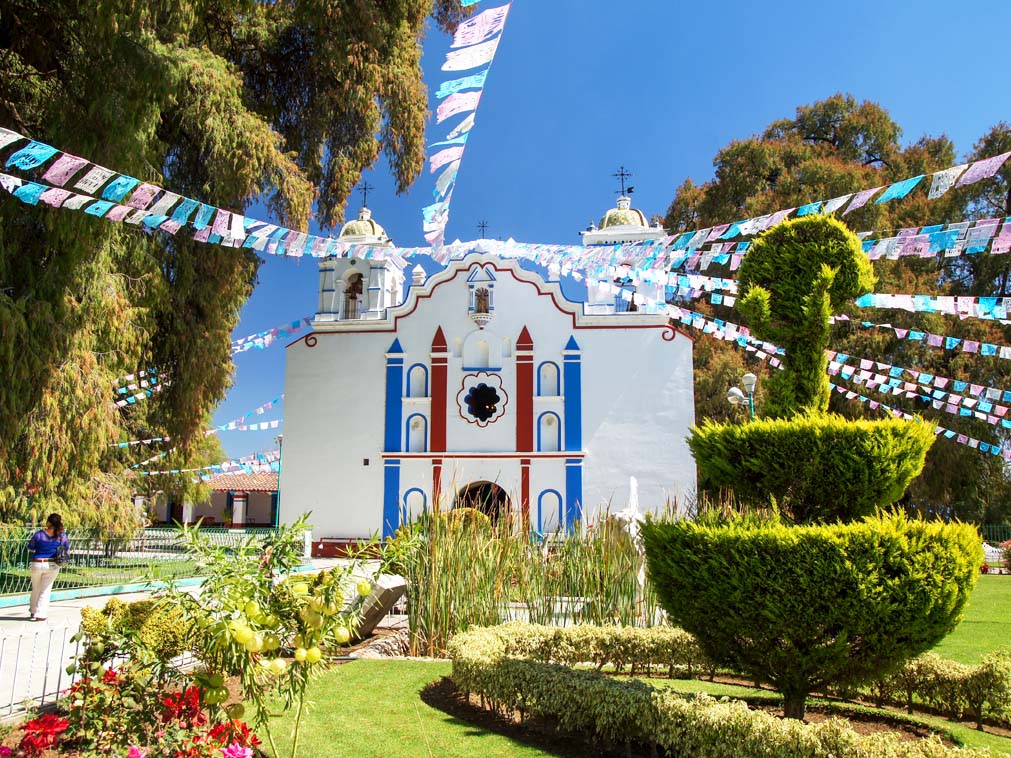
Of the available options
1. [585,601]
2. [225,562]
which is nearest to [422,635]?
[585,601]

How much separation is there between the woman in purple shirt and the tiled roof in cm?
2626

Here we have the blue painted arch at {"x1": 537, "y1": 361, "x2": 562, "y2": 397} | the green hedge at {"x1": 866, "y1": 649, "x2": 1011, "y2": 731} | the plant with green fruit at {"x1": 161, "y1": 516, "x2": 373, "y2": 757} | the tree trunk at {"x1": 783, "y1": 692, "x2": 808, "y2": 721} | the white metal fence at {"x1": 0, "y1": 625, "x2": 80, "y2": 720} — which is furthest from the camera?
the blue painted arch at {"x1": 537, "y1": 361, "x2": 562, "y2": 397}

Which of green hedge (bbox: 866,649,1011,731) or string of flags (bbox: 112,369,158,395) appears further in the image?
string of flags (bbox: 112,369,158,395)

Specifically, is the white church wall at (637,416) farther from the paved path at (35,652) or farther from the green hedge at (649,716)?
the green hedge at (649,716)

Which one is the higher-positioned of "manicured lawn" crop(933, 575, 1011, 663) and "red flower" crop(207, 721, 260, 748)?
"red flower" crop(207, 721, 260, 748)

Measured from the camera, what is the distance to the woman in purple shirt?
29.6 ft

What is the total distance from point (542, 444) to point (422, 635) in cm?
1140

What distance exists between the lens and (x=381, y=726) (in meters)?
5.14

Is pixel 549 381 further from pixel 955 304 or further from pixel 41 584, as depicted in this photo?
pixel 41 584

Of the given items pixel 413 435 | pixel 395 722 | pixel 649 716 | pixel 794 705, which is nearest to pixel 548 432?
pixel 413 435

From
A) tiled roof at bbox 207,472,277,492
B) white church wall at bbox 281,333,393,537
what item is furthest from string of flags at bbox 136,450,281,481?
tiled roof at bbox 207,472,277,492

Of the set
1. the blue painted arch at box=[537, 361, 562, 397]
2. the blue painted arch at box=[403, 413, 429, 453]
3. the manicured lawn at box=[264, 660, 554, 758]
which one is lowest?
the manicured lawn at box=[264, 660, 554, 758]

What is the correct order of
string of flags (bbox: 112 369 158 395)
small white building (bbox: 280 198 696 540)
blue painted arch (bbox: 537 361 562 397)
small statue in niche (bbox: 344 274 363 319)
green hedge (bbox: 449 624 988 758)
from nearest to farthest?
green hedge (bbox: 449 624 988 758)
string of flags (bbox: 112 369 158 395)
small white building (bbox: 280 198 696 540)
blue painted arch (bbox: 537 361 562 397)
small statue in niche (bbox: 344 274 363 319)

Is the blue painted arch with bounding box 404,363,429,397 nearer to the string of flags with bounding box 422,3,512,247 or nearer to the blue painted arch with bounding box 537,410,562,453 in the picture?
the blue painted arch with bounding box 537,410,562,453
